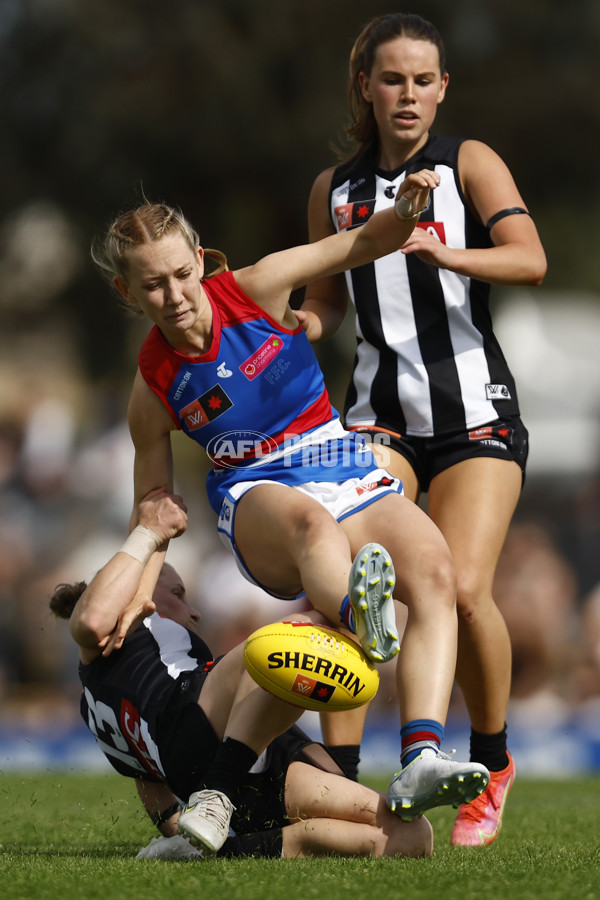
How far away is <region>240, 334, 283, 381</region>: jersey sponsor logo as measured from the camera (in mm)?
3875

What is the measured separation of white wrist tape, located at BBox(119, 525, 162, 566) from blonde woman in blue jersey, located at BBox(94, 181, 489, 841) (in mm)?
46

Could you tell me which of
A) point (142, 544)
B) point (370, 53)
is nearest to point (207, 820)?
point (142, 544)

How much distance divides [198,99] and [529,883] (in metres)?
10.1

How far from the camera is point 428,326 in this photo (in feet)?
14.4

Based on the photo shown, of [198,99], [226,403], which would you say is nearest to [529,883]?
[226,403]

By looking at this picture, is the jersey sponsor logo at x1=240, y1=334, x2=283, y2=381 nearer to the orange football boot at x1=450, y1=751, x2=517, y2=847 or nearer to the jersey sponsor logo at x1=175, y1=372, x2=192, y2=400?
the jersey sponsor logo at x1=175, y1=372, x2=192, y2=400

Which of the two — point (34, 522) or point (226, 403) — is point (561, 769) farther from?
point (226, 403)

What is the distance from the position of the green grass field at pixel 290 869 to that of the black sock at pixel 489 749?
241mm

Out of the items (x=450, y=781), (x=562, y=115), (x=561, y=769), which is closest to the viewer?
(x=450, y=781)

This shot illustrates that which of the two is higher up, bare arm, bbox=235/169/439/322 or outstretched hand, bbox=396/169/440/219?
outstretched hand, bbox=396/169/440/219

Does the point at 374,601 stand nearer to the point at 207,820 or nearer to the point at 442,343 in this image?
the point at 207,820

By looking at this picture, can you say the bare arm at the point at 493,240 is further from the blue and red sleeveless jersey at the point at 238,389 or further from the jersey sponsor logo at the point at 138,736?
the jersey sponsor logo at the point at 138,736

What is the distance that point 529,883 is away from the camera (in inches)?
112

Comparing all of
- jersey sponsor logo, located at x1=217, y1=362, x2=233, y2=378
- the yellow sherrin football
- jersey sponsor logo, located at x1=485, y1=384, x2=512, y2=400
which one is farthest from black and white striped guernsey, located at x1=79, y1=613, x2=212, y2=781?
jersey sponsor logo, located at x1=485, y1=384, x2=512, y2=400
